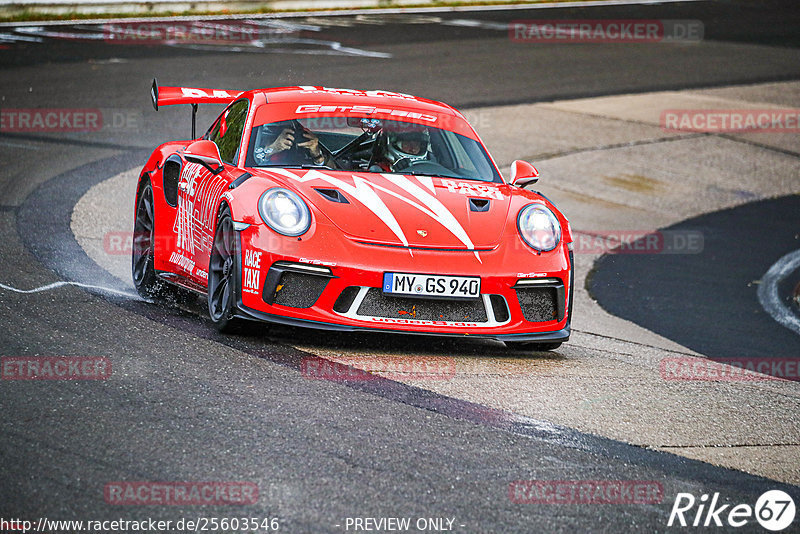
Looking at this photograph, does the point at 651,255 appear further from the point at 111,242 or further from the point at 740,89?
the point at 740,89

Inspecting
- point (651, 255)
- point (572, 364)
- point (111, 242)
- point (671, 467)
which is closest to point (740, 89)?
point (651, 255)

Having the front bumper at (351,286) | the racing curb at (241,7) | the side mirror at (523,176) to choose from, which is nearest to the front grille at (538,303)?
the front bumper at (351,286)

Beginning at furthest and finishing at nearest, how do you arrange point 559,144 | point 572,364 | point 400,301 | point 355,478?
point 559,144 → point 572,364 → point 400,301 → point 355,478

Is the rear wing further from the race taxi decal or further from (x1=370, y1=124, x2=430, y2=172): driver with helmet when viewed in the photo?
the race taxi decal

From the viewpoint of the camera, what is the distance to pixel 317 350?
5793 millimetres

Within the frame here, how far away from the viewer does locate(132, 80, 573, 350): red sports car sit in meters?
5.73

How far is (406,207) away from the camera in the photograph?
6.13 metres

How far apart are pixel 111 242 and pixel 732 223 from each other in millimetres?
6771

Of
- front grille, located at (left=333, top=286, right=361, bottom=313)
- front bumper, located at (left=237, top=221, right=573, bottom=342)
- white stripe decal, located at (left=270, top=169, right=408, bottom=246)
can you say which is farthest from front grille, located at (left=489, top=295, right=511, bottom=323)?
front grille, located at (left=333, top=286, right=361, bottom=313)

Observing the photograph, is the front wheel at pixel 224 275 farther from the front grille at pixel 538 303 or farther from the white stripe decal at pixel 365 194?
the front grille at pixel 538 303

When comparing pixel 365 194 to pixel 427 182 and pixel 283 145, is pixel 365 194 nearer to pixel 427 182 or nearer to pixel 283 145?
pixel 427 182

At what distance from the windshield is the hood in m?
0.29

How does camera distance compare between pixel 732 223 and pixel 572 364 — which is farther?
pixel 732 223

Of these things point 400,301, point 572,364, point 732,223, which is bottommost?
point 732,223
